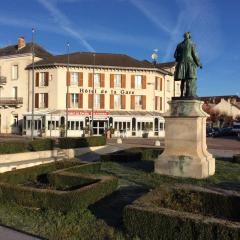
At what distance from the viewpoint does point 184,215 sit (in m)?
7.12

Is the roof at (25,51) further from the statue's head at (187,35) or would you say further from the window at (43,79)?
the statue's head at (187,35)

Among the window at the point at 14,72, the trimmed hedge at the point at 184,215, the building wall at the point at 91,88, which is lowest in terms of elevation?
the trimmed hedge at the point at 184,215

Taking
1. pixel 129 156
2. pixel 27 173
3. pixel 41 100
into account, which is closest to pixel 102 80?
pixel 41 100

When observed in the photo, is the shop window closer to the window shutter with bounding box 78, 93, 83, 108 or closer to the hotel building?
the hotel building

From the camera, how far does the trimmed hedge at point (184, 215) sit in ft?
22.1

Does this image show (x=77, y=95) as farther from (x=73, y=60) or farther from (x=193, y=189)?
(x=193, y=189)

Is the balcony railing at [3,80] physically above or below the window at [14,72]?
below

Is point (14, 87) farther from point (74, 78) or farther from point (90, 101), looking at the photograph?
point (90, 101)

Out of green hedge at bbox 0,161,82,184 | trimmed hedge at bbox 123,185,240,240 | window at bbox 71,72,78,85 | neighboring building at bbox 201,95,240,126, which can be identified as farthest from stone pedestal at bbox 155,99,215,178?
neighboring building at bbox 201,95,240,126

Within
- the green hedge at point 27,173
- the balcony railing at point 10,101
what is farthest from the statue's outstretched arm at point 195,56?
the balcony railing at point 10,101

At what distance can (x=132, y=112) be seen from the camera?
5178 cm

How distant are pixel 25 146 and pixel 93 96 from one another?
28.1m

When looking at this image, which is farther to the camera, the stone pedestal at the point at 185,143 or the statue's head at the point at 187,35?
the statue's head at the point at 187,35

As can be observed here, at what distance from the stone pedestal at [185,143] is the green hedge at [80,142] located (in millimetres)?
11326
